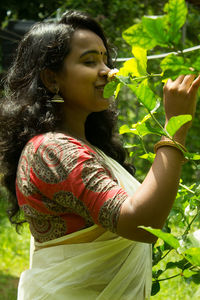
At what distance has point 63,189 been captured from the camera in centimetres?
123

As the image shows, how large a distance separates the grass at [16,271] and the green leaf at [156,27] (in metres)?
2.28

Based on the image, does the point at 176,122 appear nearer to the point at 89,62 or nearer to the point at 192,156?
the point at 192,156

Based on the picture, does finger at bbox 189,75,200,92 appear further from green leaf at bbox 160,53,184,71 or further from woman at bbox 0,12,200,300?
green leaf at bbox 160,53,184,71

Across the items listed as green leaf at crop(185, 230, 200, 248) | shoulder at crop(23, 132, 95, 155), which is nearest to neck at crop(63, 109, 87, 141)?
shoulder at crop(23, 132, 95, 155)

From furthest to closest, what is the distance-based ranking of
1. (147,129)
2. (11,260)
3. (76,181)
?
1. (11,260)
2. (76,181)
3. (147,129)

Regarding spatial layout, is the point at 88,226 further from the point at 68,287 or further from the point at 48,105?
the point at 48,105

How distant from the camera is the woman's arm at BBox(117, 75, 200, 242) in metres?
1.06

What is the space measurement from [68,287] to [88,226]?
0.18m

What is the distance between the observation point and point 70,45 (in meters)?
1.48

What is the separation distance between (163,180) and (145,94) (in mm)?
220

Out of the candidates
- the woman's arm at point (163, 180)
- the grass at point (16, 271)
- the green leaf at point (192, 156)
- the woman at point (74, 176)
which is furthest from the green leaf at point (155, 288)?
Result: the grass at point (16, 271)

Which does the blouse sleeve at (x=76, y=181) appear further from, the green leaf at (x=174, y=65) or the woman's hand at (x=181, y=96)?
the green leaf at (x=174, y=65)

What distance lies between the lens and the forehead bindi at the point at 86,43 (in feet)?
4.81

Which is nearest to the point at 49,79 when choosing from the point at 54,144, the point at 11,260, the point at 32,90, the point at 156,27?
the point at 32,90
